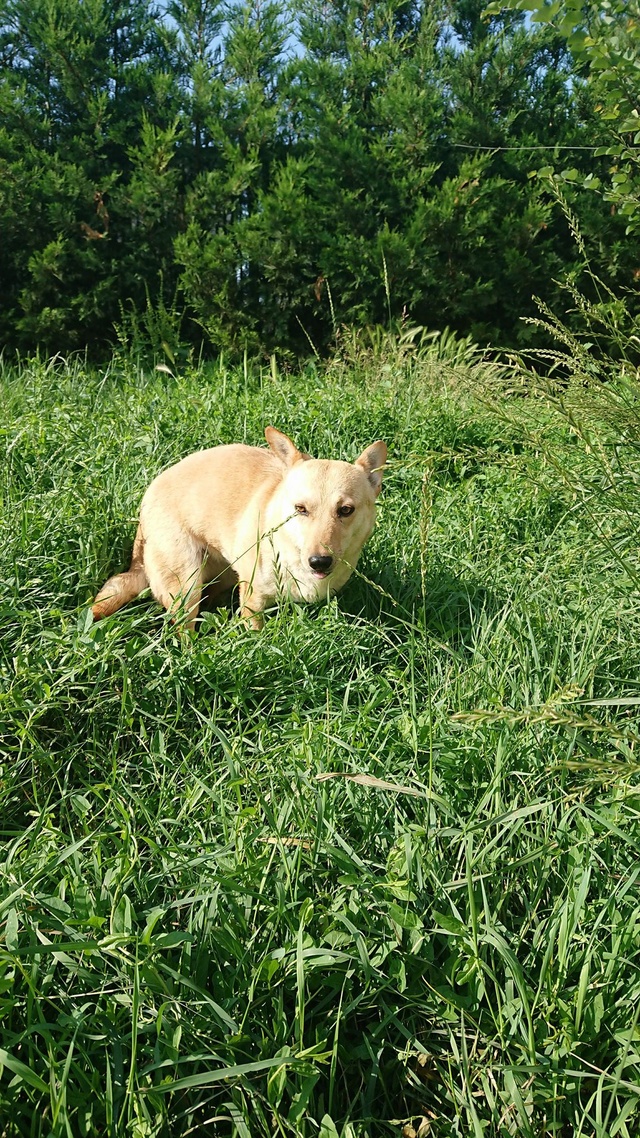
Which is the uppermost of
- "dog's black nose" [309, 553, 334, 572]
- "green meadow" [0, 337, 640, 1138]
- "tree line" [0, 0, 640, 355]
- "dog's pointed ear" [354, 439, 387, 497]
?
"tree line" [0, 0, 640, 355]

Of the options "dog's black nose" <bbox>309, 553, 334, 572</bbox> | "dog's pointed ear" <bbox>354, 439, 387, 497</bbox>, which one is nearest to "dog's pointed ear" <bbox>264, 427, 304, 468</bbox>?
"dog's pointed ear" <bbox>354, 439, 387, 497</bbox>

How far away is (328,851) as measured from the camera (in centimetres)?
234

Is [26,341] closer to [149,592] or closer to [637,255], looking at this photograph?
[149,592]

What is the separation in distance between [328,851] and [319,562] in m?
1.44

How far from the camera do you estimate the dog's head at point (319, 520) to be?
368 centimetres

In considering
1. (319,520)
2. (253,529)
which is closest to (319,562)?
(319,520)

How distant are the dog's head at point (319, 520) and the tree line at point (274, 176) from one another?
3949 mm

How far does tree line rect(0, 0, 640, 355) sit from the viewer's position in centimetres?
771

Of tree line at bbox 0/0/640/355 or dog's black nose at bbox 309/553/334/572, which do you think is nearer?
dog's black nose at bbox 309/553/334/572

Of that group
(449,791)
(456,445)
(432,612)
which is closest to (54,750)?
(449,791)

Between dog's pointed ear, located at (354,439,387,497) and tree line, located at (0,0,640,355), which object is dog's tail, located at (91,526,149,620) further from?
tree line, located at (0,0,640,355)

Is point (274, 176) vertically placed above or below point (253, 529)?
above

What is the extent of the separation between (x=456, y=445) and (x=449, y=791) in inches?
127

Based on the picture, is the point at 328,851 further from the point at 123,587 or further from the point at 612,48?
the point at 612,48
